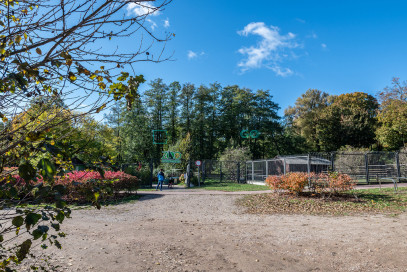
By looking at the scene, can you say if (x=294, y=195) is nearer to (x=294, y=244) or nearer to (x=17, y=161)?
(x=294, y=244)

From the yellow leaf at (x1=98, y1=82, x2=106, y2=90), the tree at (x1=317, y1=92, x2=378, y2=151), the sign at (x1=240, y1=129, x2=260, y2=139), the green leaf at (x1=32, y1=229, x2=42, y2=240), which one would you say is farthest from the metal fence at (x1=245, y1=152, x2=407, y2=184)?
the sign at (x1=240, y1=129, x2=260, y2=139)

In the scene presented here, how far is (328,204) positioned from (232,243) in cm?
641

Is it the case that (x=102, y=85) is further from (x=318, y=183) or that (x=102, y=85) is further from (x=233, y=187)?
(x=233, y=187)

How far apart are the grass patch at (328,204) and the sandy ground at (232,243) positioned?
96 centimetres

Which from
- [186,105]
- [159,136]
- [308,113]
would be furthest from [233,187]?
[308,113]

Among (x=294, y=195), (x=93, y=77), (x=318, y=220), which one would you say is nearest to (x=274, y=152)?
(x=294, y=195)

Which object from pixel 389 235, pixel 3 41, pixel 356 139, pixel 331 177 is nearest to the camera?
pixel 3 41

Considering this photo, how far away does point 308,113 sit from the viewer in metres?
44.2

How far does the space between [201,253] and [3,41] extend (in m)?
4.23

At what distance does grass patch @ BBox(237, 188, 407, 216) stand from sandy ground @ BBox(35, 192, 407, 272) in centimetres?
96

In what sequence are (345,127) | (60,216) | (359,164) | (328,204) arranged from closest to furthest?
(60,216), (328,204), (359,164), (345,127)

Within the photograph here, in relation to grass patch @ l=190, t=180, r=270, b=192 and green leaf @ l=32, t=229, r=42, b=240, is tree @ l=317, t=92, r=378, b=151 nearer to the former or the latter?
grass patch @ l=190, t=180, r=270, b=192

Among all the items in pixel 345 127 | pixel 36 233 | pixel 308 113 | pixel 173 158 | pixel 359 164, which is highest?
pixel 308 113

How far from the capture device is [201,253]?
190 inches
